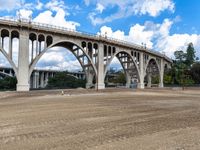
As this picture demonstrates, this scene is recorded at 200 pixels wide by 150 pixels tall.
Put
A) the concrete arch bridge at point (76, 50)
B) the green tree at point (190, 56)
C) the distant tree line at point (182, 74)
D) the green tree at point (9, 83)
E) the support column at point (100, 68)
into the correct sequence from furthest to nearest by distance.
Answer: the green tree at point (190, 56), the distant tree line at point (182, 74), the green tree at point (9, 83), the support column at point (100, 68), the concrete arch bridge at point (76, 50)

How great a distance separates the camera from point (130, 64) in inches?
3846

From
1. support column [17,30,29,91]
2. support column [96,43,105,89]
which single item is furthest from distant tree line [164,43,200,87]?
support column [17,30,29,91]

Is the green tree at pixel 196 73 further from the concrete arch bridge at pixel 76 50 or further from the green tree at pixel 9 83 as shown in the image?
the green tree at pixel 9 83

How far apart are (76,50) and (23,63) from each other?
19.0 m

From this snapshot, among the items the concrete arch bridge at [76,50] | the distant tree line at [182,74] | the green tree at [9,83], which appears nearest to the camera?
the concrete arch bridge at [76,50]

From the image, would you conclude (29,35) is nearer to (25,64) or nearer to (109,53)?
(25,64)

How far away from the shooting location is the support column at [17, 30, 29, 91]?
2270 inches

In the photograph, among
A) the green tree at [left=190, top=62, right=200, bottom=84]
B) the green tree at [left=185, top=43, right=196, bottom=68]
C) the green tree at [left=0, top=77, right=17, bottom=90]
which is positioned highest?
the green tree at [left=185, top=43, right=196, bottom=68]

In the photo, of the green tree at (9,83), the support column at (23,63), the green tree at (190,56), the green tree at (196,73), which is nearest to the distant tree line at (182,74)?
the green tree at (196,73)

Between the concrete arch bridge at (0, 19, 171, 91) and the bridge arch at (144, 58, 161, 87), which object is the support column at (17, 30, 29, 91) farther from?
the bridge arch at (144, 58, 161, 87)

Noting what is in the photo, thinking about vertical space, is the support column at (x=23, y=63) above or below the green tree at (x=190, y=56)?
below

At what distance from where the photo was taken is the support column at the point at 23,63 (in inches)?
2270

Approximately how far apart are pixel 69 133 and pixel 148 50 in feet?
299

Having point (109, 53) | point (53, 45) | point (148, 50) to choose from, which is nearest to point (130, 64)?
point (148, 50)
